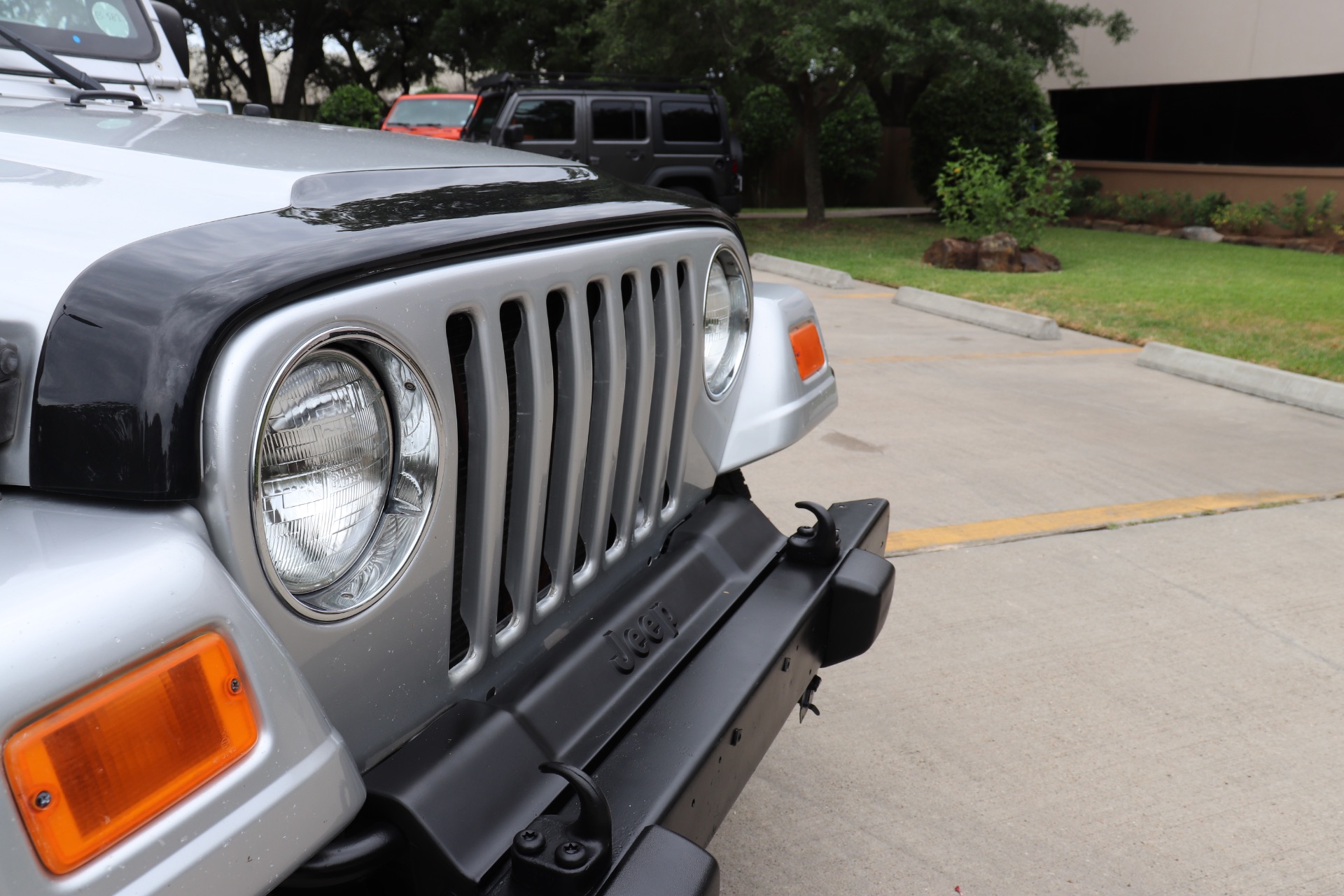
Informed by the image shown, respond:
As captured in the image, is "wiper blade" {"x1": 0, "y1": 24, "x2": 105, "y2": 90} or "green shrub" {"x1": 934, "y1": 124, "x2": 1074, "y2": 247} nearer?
"wiper blade" {"x1": 0, "y1": 24, "x2": 105, "y2": 90}

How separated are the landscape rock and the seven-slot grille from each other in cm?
1781

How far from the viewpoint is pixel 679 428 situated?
6.55 ft

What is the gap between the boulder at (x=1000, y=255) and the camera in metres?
12.5

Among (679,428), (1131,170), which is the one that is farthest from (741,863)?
(1131,170)

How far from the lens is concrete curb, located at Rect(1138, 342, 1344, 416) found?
646 cm

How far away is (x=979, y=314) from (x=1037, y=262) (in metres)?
4.07

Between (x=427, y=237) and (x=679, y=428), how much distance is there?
2.58 feet

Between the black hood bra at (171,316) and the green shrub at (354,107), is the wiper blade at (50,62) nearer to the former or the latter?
the black hood bra at (171,316)

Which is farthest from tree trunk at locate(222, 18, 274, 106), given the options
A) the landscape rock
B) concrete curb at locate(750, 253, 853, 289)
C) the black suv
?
the landscape rock

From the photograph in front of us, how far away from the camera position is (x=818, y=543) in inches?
81.8

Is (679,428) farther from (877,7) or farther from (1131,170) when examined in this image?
(1131,170)

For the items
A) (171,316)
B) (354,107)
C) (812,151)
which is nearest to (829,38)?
(812,151)

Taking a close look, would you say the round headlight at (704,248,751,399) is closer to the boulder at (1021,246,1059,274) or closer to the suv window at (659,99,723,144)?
the boulder at (1021,246,1059,274)

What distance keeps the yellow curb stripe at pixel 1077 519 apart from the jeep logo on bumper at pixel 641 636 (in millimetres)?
2334
